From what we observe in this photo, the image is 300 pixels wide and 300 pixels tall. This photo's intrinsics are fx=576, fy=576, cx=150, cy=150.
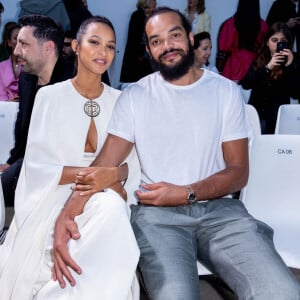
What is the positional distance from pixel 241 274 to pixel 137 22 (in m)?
4.51

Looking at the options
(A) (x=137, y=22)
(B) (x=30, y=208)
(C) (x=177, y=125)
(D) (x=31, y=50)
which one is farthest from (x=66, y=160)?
(A) (x=137, y=22)

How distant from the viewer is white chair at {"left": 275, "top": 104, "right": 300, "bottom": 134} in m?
3.33

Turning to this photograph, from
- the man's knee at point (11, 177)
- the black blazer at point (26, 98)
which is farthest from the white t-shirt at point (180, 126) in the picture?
the man's knee at point (11, 177)

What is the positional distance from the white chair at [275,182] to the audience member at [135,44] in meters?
3.46

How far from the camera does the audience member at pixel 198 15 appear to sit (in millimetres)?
5688

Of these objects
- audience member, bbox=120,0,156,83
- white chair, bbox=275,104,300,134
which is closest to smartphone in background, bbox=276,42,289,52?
white chair, bbox=275,104,300,134

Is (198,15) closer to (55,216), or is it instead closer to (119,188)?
(119,188)

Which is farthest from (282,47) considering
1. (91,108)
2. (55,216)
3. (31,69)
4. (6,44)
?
(6,44)

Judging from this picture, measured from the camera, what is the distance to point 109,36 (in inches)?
86.8

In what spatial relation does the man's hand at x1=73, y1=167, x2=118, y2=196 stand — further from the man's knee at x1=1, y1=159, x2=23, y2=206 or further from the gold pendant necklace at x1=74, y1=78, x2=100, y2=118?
the man's knee at x1=1, y1=159, x2=23, y2=206

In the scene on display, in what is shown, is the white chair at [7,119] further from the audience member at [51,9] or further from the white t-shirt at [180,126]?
the audience member at [51,9]

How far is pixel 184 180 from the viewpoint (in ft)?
6.49

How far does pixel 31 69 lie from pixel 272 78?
5.66ft

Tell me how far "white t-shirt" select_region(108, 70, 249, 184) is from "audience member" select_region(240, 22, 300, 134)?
186cm
